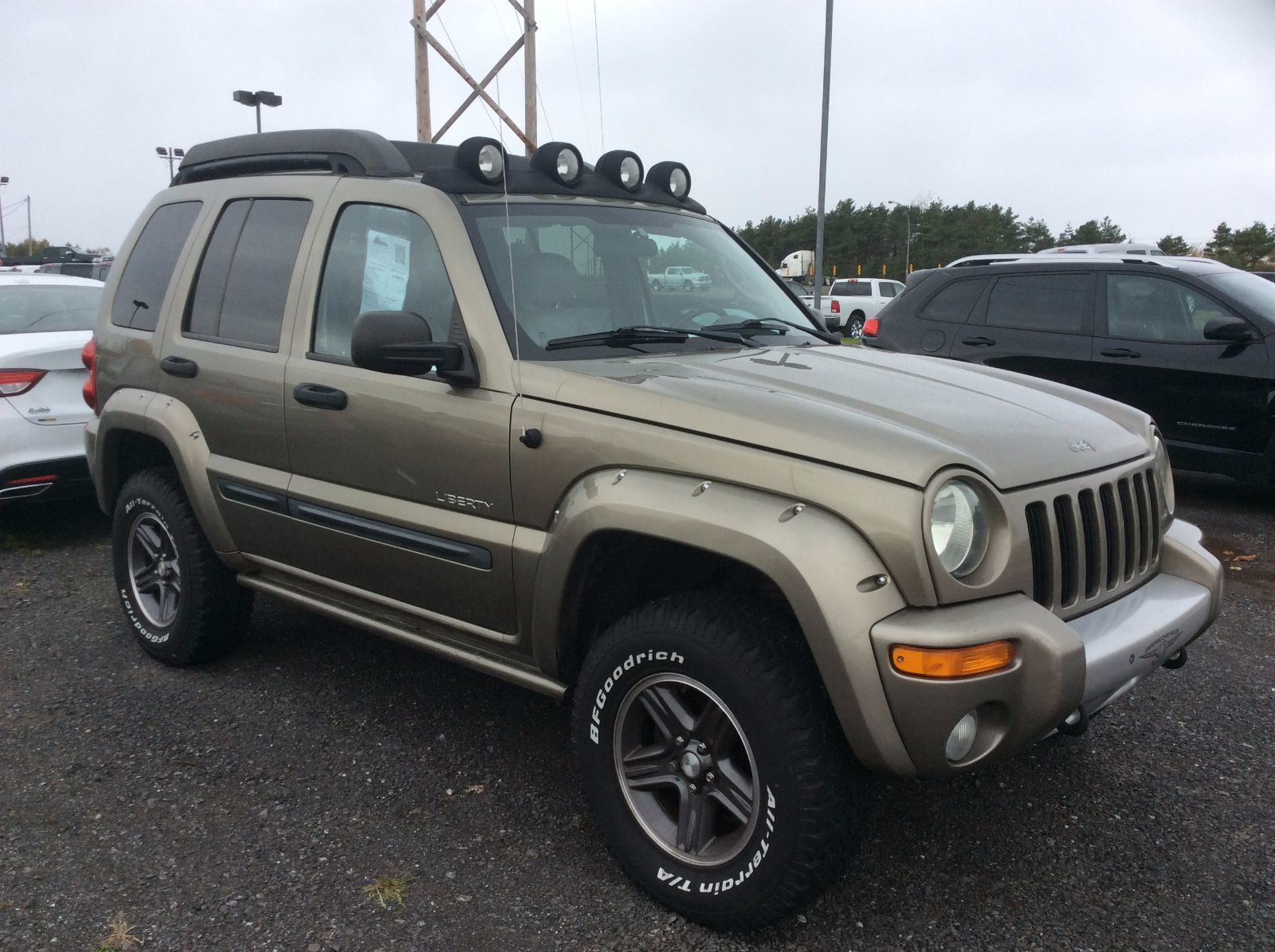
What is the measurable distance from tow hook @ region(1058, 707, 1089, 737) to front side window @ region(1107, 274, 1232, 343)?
5197 millimetres

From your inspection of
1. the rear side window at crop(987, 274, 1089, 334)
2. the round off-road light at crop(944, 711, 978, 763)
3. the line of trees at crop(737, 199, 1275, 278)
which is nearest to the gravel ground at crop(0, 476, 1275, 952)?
the round off-road light at crop(944, 711, 978, 763)

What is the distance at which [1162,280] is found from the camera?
709cm

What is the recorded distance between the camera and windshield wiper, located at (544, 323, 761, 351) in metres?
3.11

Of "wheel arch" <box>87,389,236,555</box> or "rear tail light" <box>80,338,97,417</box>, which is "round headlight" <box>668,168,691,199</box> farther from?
"rear tail light" <box>80,338,97,417</box>

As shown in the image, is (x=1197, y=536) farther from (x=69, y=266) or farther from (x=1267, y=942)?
(x=69, y=266)

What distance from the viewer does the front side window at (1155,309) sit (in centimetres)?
690

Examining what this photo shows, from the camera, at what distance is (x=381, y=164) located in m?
3.52

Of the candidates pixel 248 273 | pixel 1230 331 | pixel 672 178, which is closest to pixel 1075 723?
pixel 672 178

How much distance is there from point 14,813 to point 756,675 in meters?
2.38

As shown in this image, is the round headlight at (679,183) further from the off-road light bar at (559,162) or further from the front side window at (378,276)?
the front side window at (378,276)

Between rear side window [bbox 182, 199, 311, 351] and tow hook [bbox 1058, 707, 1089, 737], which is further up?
rear side window [bbox 182, 199, 311, 351]

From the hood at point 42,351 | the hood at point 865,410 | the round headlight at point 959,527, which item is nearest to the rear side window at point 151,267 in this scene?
the hood at point 42,351

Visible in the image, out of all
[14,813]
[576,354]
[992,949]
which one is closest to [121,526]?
[14,813]

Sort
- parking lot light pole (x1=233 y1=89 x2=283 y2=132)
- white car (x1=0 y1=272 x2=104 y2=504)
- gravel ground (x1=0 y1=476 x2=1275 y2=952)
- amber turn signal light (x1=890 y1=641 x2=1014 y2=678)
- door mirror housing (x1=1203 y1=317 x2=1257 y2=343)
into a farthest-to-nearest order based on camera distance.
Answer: parking lot light pole (x1=233 y1=89 x2=283 y2=132)
door mirror housing (x1=1203 y1=317 x2=1257 y2=343)
white car (x1=0 y1=272 x2=104 y2=504)
gravel ground (x1=0 y1=476 x2=1275 y2=952)
amber turn signal light (x1=890 y1=641 x2=1014 y2=678)
